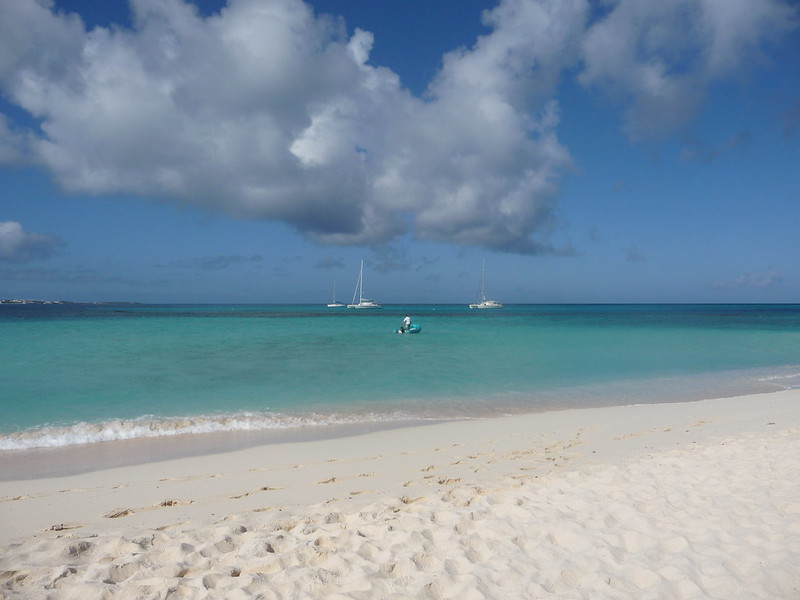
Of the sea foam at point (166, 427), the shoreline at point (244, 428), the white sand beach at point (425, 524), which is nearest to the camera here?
the white sand beach at point (425, 524)

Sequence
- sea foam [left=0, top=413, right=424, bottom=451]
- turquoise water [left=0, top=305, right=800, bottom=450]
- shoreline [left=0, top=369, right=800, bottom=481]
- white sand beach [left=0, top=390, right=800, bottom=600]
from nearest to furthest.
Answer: white sand beach [left=0, top=390, right=800, bottom=600] < shoreline [left=0, top=369, right=800, bottom=481] < sea foam [left=0, top=413, right=424, bottom=451] < turquoise water [left=0, top=305, right=800, bottom=450]

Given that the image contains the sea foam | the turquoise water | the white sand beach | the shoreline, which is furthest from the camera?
the turquoise water

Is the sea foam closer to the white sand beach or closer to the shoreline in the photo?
the shoreline

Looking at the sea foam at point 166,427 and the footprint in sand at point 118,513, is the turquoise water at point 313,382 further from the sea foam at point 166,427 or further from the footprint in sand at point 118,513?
the footprint in sand at point 118,513

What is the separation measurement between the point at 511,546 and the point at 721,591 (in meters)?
1.65

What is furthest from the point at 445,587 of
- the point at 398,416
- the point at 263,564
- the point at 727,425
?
the point at 727,425

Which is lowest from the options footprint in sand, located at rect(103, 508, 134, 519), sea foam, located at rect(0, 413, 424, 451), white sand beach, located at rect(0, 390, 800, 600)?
sea foam, located at rect(0, 413, 424, 451)

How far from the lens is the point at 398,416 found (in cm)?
1174

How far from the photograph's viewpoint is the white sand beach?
3.86 meters

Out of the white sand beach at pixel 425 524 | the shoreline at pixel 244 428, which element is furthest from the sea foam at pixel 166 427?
the white sand beach at pixel 425 524

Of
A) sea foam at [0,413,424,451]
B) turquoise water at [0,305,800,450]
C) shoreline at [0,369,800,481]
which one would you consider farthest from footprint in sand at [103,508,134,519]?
turquoise water at [0,305,800,450]

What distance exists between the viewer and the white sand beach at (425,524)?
3.86 metres

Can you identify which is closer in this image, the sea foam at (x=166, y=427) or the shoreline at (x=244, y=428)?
the shoreline at (x=244, y=428)

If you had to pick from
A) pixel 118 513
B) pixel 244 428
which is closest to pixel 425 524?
pixel 118 513
